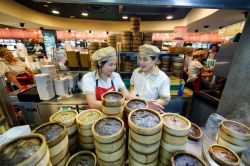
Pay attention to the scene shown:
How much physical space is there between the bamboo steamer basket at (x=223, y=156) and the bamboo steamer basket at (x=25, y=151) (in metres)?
0.83

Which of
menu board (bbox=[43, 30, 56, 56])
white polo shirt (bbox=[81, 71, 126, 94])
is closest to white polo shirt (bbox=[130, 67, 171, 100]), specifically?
white polo shirt (bbox=[81, 71, 126, 94])

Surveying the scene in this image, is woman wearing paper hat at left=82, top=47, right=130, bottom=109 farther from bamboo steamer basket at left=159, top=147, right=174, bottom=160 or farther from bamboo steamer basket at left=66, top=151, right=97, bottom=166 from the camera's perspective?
bamboo steamer basket at left=159, top=147, right=174, bottom=160

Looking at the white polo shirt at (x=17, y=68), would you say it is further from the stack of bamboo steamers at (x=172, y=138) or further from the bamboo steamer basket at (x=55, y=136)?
the stack of bamboo steamers at (x=172, y=138)

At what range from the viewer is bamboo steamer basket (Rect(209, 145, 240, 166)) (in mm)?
706

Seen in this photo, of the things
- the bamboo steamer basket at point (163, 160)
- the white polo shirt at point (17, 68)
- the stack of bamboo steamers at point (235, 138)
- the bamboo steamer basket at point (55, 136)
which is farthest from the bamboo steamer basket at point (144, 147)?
the white polo shirt at point (17, 68)

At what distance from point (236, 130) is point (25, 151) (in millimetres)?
1152

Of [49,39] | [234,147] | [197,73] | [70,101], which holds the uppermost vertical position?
[49,39]

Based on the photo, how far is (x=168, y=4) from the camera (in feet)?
2.39

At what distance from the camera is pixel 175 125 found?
718 mm

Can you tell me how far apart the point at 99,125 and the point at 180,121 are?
45 centimetres

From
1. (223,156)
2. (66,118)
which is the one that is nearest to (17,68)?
(66,118)

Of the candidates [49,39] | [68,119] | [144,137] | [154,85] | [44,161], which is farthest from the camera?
[49,39]

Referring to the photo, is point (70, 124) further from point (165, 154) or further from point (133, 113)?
point (165, 154)

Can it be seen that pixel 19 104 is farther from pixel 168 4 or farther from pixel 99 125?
pixel 168 4
